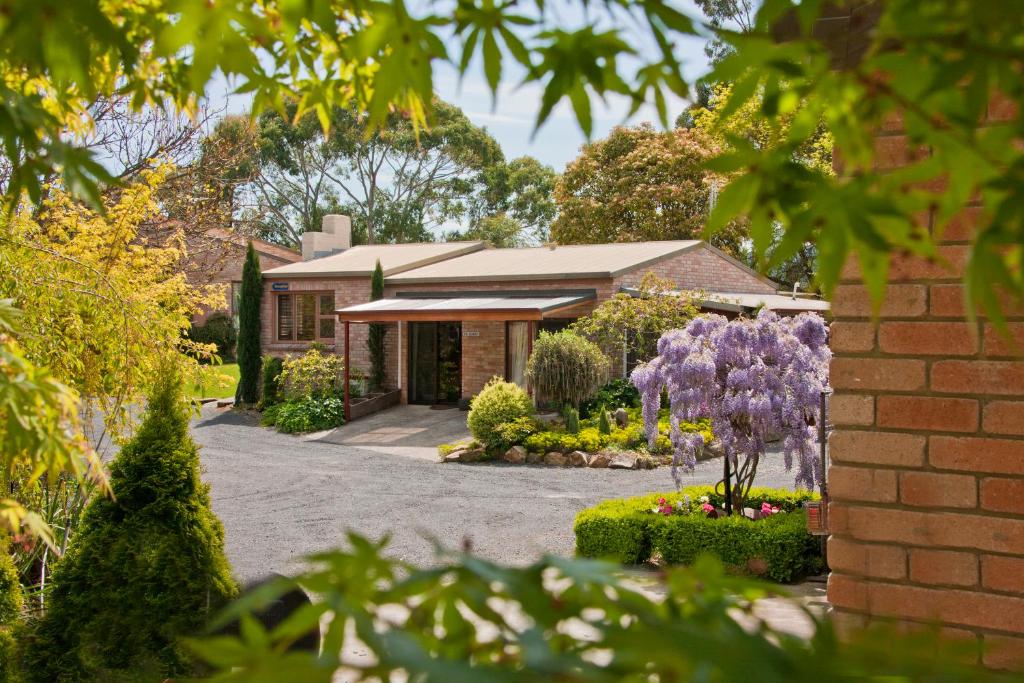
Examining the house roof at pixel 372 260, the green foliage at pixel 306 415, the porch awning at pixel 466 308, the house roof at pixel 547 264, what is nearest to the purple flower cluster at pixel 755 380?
the porch awning at pixel 466 308

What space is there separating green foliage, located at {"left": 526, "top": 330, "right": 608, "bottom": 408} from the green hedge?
26.1 ft

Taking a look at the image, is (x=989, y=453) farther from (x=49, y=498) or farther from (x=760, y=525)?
(x=49, y=498)

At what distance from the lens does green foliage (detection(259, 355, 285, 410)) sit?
22.8 metres

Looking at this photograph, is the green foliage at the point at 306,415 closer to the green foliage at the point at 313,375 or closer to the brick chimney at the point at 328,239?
the green foliage at the point at 313,375

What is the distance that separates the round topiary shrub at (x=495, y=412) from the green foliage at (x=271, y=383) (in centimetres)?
805

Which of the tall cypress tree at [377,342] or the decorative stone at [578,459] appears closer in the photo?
the decorative stone at [578,459]

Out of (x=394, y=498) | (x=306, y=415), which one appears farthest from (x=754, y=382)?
(x=306, y=415)

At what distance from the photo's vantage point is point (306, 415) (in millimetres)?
20391

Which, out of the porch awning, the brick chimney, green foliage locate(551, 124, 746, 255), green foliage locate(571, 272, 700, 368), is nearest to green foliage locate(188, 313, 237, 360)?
the brick chimney

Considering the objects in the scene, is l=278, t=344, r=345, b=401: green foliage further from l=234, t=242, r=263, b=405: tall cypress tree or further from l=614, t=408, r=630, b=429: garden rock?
l=614, t=408, r=630, b=429: garden rock

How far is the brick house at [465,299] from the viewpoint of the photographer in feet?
67.4

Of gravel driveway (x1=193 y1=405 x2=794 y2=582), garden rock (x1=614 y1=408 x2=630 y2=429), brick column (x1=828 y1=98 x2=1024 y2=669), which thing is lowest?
gravel driveway (x1=193 y1=405 x2=794 y2=582)

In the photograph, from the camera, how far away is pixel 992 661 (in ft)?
8.41

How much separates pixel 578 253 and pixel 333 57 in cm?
2211
